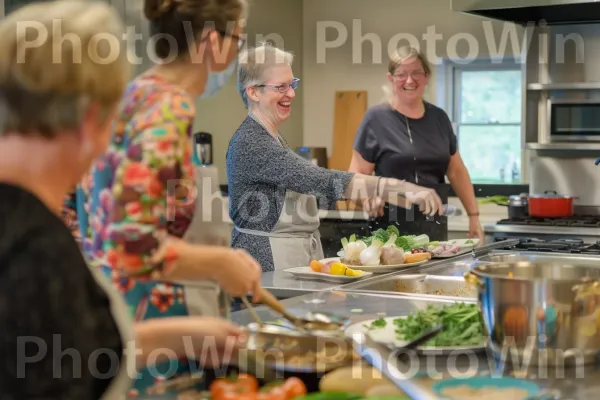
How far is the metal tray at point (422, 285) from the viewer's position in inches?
99.0

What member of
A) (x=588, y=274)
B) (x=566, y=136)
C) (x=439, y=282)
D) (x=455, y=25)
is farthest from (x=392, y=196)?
(x=455, y=25)

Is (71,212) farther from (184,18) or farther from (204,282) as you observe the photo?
(184,18)

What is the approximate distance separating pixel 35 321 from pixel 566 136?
426cm

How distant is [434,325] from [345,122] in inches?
208

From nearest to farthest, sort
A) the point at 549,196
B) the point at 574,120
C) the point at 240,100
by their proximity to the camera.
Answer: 1. the point at 549,196
2. the point at 574,120
3. the point at 240,100

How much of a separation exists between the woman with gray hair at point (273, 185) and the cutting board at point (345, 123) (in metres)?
3.75

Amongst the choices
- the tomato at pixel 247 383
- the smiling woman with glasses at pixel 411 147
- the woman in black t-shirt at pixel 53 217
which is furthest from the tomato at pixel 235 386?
the smiling woman with glasses at pixel 411 147

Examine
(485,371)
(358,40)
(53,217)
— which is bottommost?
(485,371)

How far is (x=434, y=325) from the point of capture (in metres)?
1.71

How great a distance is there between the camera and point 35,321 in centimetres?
98

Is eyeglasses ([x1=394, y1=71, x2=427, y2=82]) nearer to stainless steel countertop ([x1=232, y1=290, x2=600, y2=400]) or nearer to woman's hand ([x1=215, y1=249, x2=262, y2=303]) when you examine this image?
stainless steel countertop ([x1=232, y1=290, x2=600, y2=400])

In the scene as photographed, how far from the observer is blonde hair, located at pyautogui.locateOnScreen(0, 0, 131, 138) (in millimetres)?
1034

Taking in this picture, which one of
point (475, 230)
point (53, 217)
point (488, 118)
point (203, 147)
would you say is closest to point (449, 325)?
point (53, 217)

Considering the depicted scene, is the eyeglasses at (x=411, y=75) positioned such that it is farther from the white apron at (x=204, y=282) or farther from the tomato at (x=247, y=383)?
the tomato at (x=247, y=383)
